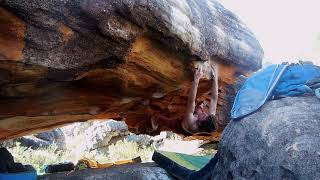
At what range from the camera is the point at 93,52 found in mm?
5320

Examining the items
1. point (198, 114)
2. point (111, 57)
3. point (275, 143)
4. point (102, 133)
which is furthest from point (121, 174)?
point (102, 133)

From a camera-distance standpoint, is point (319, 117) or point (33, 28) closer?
point (33, 28)

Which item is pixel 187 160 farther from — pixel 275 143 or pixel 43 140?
pixel 43 140

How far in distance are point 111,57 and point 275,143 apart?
103 inches

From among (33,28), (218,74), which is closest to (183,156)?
(218,74)

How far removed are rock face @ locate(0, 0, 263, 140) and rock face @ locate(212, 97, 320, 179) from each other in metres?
1.72

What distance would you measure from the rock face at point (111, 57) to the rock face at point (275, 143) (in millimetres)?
1725

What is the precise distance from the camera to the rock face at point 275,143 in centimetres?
436

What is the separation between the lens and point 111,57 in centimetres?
560

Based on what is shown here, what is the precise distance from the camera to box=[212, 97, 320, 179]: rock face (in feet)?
14.3

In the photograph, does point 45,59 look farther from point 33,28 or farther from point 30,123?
point 30,123

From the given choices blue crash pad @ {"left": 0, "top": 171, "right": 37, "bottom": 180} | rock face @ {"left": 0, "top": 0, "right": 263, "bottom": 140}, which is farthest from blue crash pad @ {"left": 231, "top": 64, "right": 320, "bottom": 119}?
blue crash pad @ {"left": 0, "top": 171, "right": 37, "bottom": 180}

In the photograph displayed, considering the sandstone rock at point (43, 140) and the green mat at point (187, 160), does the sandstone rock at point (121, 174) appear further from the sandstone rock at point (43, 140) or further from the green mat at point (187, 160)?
the sandstone rock at point (43, 140)

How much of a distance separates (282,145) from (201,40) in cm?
259
